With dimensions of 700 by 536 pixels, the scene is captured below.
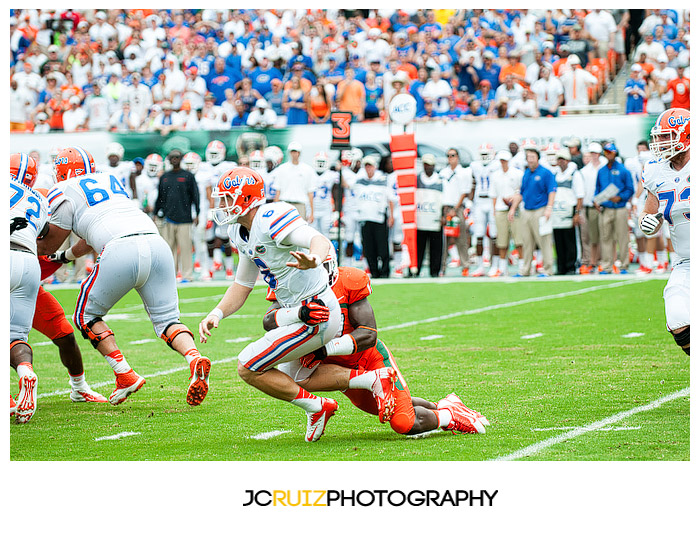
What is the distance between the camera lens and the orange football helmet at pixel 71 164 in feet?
20.1

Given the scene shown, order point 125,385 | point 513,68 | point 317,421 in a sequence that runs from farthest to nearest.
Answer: point 513,68, point 125,385, point 317,421

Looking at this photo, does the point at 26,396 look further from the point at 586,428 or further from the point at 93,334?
the point at 586,428

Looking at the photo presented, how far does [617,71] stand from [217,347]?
457 inches

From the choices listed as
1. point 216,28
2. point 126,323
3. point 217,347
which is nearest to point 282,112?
point 216,28

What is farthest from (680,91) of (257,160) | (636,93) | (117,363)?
(117,363)

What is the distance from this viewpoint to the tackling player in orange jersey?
4875mm

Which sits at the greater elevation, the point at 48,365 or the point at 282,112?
the point at 282,112

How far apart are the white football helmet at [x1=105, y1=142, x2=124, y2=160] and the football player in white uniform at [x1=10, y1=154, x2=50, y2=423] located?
10.3 metres

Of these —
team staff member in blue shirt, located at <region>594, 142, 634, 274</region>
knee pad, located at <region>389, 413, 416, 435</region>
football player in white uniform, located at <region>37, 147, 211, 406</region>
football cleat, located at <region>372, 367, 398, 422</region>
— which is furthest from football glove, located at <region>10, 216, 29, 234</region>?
team staff member in blue shirt, located at <region>594, 142, 634, 274</region>

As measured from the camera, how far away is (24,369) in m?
5.46

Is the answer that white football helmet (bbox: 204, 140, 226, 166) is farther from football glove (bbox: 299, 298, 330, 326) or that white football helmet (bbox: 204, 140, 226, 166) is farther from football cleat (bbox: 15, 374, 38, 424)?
football glove (bbox: 299, 298, 330, 326)

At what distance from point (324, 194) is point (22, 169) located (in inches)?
373

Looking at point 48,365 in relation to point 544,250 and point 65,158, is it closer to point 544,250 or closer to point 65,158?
point 65,158

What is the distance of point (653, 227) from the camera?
5.46 metres
